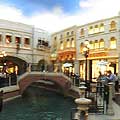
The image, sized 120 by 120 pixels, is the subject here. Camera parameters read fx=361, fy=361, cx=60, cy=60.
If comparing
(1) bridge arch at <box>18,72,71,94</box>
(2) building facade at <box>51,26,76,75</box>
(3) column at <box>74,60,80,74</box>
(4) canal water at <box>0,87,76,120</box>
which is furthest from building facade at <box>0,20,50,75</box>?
(4) canal water at <box>0,87,76,120</box>

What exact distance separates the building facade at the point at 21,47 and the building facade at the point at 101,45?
5711 millimetres

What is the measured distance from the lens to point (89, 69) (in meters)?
33.8

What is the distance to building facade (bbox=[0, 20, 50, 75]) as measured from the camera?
36.2 meters

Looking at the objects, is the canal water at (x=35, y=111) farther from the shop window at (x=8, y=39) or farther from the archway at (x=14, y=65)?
the archway at (x=14, y=65)

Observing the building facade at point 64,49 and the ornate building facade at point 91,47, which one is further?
the building facade at point 64,49

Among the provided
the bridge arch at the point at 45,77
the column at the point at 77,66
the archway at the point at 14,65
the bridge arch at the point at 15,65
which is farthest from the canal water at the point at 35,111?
the bridge arch at the point at 15,65

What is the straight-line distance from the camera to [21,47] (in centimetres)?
3803

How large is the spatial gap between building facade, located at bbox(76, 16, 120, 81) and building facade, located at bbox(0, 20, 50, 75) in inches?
225

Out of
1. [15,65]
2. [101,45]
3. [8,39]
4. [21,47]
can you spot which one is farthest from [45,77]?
[15,65]

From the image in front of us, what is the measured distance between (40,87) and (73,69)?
414 cm

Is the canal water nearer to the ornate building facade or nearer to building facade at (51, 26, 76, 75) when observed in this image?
the ornate building facade

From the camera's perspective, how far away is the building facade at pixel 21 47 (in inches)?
1425

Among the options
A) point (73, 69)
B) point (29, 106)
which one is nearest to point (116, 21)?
point (73, 69)

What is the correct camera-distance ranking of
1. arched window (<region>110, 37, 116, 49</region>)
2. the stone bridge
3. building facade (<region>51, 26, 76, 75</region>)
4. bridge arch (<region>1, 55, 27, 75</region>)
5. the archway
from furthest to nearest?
bridge arch (<region>1, 55, 27, 75</region>) → the archway → building facade (<region>51, 26, 76, 75</region>) → arched window (<region>110, 37, 116, 49</region>) → the stone bridge
